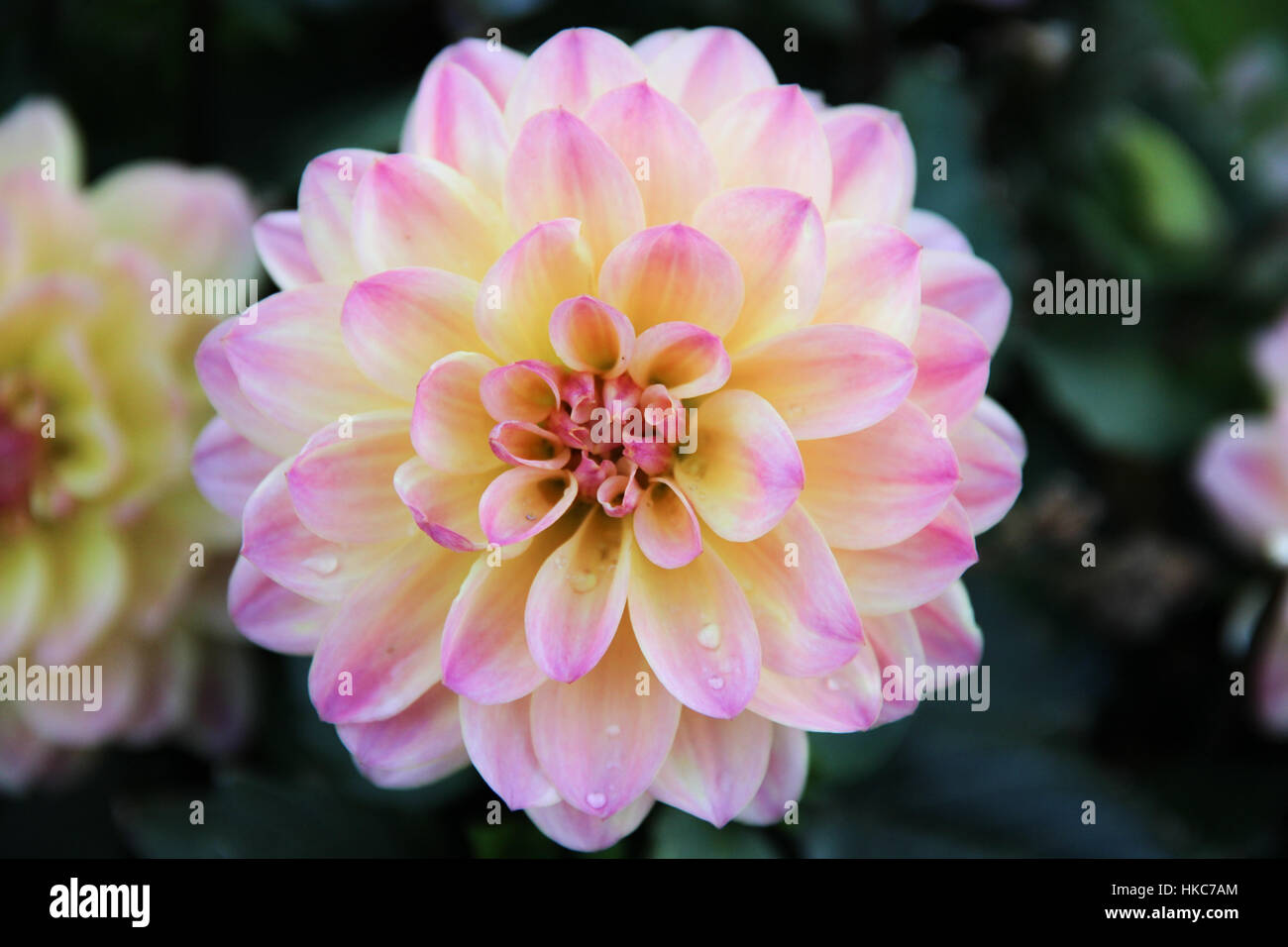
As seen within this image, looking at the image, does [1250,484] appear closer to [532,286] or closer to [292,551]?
[532,286]

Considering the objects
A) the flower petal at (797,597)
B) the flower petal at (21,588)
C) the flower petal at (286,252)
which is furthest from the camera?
the flower petal at (21,588)

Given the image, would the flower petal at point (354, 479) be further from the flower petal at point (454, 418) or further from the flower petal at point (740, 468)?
the flower petal at point (740, 468)

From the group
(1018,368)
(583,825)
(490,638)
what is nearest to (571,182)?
(490,638)

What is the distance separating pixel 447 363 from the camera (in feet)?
2.02

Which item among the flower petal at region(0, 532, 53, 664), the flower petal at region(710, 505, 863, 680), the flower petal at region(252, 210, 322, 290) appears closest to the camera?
the flower petal at region(710, 505, 863, 680)

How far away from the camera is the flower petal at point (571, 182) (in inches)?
23.4

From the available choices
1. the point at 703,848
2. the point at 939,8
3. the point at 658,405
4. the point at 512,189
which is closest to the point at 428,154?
the point at 512,189

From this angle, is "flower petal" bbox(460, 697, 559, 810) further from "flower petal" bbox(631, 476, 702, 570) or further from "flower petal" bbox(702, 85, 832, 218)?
"flower petal" bbox(702, 85, 832, 218)

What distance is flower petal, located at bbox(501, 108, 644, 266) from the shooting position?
594 millimetres

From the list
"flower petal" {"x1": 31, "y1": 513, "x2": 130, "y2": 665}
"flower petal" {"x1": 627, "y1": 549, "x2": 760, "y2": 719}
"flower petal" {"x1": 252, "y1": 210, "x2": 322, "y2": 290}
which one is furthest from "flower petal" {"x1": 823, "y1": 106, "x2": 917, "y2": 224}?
"flower petal" {"x1": 31, "y1": 513, "x2": 130, "y2": 665}

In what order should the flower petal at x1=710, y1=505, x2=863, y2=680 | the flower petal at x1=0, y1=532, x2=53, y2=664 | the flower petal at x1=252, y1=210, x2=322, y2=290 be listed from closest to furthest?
the flower petal at x1=710, y1=505, x2=863, y2=680, the flower petal at x1=252, y1=210, x2=322, y2=290, the flower petal at x1=0, y1=532, x2=53, y2=664

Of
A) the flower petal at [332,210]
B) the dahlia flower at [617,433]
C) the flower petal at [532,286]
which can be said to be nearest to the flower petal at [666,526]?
the dahlia flower at [617,433]

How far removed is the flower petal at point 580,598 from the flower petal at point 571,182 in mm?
175
